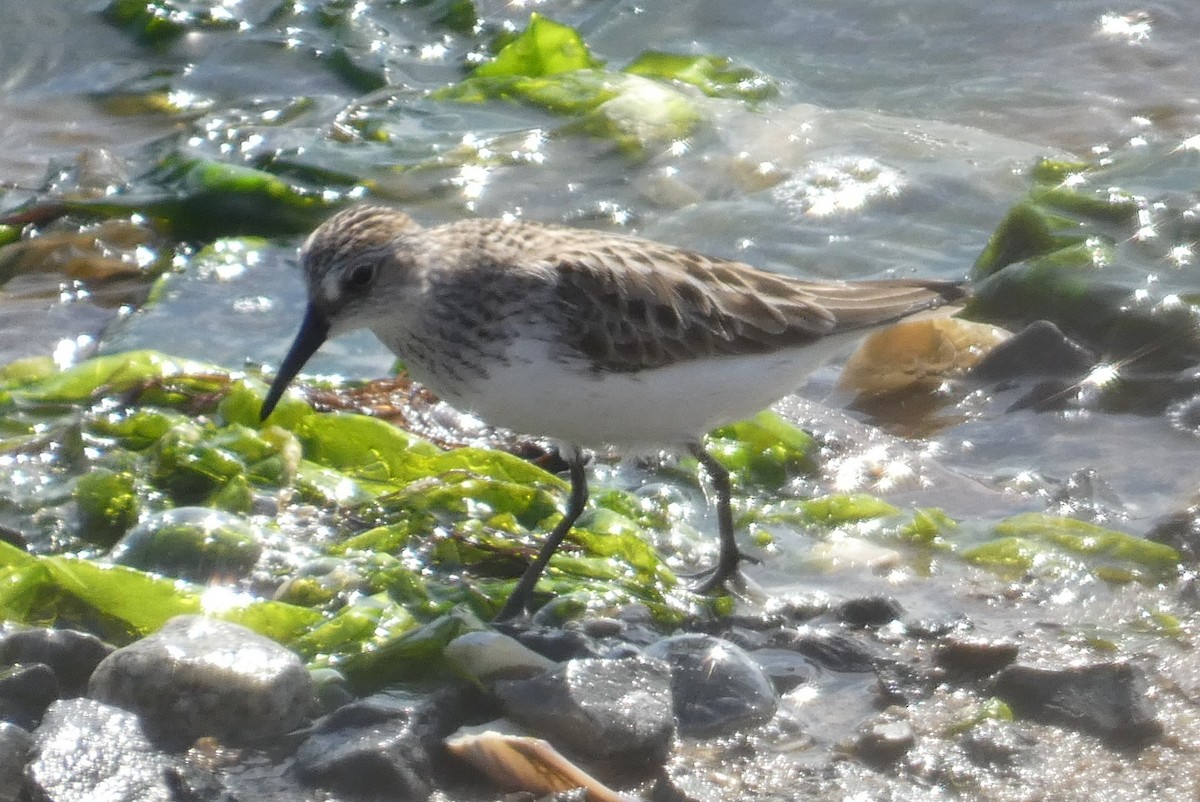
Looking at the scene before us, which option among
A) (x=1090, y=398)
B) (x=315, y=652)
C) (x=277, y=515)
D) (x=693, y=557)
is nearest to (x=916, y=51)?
(x=1090, y=398)

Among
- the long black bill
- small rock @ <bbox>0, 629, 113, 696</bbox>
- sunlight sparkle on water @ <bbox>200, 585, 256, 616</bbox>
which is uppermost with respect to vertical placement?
the long black bill

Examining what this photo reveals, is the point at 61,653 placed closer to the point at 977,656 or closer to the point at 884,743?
the point at 884,743

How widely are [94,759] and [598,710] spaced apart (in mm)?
1168

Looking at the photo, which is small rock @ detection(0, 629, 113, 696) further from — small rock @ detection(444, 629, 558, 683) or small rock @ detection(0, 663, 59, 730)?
small rock @ detection(444, 629, 558, 683)

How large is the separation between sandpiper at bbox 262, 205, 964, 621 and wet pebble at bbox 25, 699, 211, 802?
1382 mm

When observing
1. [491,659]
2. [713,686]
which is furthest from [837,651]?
[491,659]

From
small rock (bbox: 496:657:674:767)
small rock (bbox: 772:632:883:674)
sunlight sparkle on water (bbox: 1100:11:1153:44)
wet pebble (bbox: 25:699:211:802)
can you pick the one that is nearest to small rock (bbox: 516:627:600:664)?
small rock (bbox: 496:657:674:767)

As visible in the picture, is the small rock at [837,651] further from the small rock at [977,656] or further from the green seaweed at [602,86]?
the green seaweed at [602,86]

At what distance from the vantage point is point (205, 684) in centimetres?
372

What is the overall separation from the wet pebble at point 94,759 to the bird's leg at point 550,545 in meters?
1.35

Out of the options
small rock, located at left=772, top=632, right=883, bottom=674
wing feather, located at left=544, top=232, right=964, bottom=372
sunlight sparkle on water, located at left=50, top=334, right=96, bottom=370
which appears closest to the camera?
small rock, located at left=772, top=632, right=883, bottom=674

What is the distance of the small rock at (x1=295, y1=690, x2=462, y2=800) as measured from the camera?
11.9 ft

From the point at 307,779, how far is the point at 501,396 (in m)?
1.45

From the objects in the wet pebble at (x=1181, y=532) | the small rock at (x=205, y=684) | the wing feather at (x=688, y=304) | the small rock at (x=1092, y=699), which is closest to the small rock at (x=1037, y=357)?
the wing feather at (x=688, y=304)
